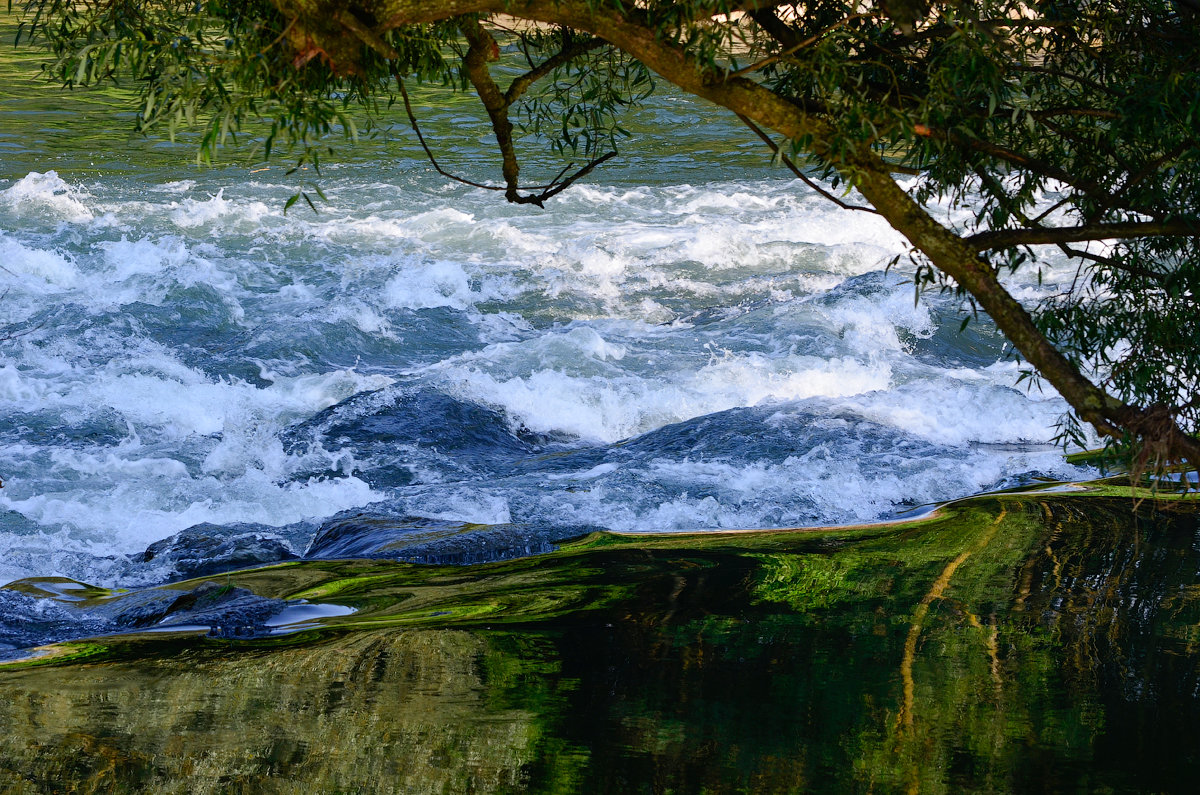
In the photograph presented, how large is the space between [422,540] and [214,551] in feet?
4.00

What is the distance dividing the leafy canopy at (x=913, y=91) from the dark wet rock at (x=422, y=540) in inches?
101

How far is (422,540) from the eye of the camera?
251 inches

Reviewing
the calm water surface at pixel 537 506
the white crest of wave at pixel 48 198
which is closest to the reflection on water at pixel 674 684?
the calm water surface at pixel 537 506

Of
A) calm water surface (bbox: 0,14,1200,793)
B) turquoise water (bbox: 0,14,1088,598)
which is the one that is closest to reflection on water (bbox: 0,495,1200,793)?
calm water surface (bbox: 0,14,1200,793)

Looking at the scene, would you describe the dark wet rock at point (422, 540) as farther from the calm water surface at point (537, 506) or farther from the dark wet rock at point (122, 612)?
the dark wet rock at point (122, 612)

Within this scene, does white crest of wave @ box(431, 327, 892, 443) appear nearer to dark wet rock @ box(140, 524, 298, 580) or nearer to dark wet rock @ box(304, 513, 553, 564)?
dark wet rock @ box(304, 513, 553, 564)

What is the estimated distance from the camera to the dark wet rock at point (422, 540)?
618 cm

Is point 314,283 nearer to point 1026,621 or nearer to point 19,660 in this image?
point 19,660

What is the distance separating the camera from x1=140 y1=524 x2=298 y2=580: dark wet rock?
6367mm

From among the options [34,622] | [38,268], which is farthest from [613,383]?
[38,268]

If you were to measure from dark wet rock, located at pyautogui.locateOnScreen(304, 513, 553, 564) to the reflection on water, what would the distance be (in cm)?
27

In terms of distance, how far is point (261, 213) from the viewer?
49.9 feet

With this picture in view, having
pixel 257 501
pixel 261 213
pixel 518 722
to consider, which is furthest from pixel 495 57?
pixel 261 213

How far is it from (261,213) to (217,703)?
39.7ft
